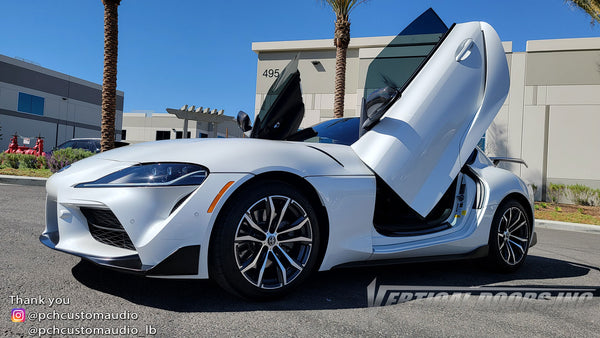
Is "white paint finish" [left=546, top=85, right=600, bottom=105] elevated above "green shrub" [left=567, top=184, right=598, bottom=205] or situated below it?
above

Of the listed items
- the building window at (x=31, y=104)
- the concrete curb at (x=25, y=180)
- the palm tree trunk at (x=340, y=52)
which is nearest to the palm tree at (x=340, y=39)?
the palm tree trunk at (x=340, y=52)

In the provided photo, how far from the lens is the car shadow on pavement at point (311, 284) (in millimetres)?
2613

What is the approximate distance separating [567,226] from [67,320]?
10160 millimetres

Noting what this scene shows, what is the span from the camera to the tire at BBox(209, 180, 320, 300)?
2.52 meters

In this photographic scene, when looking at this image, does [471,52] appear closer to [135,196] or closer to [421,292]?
[421,292]

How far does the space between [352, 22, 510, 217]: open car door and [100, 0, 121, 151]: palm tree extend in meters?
10.2

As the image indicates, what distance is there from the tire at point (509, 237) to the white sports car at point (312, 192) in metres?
0.01

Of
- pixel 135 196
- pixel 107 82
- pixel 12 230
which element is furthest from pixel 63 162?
pixel 135 196

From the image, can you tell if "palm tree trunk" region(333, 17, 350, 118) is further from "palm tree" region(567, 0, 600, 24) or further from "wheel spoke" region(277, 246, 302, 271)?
"wheel spoke" region(277, 246, 302, 271)

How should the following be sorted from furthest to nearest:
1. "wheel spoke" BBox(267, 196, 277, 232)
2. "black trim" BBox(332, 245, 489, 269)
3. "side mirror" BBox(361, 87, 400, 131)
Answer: "side mirror" BBox(361, 87, 400, 131), "black trim" BBox(332, 245, 489, 269), "wheel spoke" BBox(267, 196, 277, 232)

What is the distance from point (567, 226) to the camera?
959 centimetres

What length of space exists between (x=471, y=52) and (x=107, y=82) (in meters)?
11.2

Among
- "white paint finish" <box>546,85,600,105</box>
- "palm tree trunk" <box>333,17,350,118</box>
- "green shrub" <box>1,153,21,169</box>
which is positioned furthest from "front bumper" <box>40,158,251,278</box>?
"white paint finish" <box>546,85,600,105</box>

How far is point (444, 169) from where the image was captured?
3498 mm
